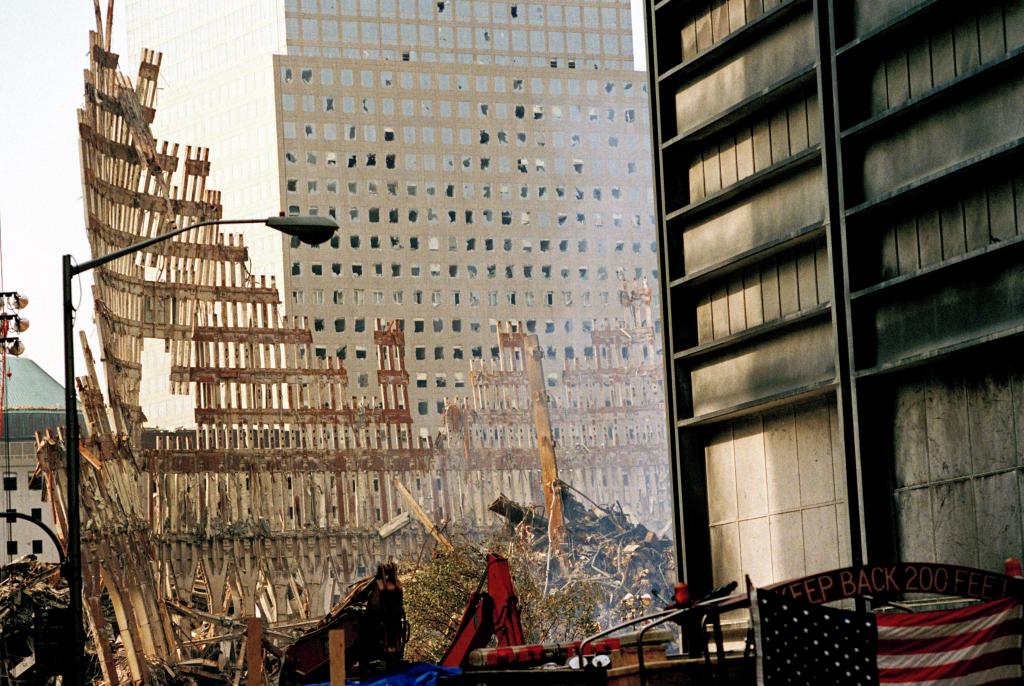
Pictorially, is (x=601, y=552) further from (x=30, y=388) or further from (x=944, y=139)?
(x=30, y=388)

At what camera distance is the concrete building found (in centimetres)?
15650

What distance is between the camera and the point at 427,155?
15900cm

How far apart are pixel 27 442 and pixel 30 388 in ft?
84.7

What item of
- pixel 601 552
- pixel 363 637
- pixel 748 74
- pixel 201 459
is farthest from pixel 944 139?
pixel 601 552

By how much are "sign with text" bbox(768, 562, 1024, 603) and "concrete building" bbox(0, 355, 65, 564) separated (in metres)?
129

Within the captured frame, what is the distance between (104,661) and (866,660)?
57704 millimetres

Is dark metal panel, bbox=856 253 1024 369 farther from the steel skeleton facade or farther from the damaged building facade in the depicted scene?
the damaged building facade

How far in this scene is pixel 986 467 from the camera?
21.6 metres

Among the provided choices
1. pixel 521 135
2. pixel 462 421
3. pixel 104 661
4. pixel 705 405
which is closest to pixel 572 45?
pixel 521 135

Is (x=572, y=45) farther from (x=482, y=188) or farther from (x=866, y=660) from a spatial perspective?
(x=866, y=660)

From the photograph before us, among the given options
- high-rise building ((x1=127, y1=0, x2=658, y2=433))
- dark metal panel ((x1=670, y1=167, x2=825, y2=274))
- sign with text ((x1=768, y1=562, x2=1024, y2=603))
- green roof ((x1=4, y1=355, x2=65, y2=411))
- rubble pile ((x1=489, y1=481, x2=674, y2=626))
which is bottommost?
rubble pile ((x1=489, y1=481, x2=674, y2=626))

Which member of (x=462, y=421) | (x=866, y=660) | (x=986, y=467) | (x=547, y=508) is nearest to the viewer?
(x=866, y=660)

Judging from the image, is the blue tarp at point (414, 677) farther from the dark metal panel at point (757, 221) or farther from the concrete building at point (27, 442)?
the concrete building at point (27, 442)

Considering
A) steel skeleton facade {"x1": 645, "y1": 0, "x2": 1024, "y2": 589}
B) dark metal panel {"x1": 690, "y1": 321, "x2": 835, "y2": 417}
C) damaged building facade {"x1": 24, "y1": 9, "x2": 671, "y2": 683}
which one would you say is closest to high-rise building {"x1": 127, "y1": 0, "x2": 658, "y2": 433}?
damaged building facade {"x1": 24, "y1": 9, "x2": 671, "y2": 683}
